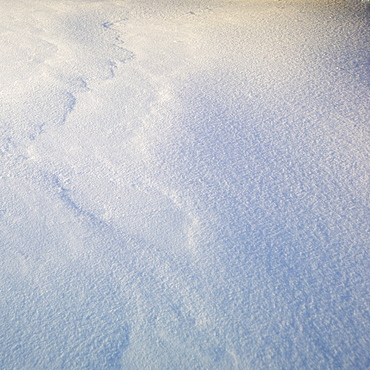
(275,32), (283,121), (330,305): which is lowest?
(330,305)

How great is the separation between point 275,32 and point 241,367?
1808 mm

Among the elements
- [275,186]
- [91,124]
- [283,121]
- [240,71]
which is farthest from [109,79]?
[275,186]

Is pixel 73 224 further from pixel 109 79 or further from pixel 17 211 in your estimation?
pixel 109 79

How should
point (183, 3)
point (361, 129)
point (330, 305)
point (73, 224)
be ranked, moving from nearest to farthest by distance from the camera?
1. point (330, 305)
2. point (73, 224)
3. point (361, 129)
4. point (183, 3)

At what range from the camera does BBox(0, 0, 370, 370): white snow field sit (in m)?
0.93

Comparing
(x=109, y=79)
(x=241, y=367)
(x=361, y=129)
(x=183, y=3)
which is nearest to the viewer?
(x=241, y=367)

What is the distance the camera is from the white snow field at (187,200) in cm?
93

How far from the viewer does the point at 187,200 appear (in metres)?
1.25

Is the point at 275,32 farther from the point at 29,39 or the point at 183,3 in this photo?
the point at 29,39

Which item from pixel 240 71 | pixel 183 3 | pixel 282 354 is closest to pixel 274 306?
pixel 282 354

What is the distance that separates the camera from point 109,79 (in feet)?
5.96

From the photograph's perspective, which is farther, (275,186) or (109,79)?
(109,79)

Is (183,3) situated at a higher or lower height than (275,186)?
higher

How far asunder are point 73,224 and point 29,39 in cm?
147
